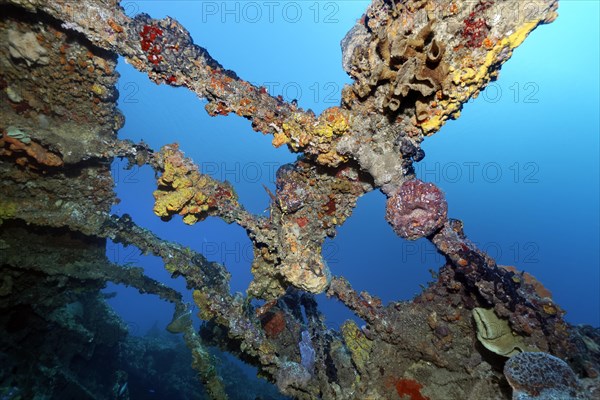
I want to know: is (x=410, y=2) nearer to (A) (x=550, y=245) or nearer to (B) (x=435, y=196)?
(B) (x=435, y=196)

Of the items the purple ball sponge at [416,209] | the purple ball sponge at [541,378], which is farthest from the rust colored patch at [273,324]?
the purple ball sponge at [541,378]

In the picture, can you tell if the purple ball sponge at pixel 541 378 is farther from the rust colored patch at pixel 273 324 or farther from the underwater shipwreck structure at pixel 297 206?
the rust colored patch at pixel 273 324

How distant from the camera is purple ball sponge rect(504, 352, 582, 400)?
142 inches

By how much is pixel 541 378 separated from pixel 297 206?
3.82 m

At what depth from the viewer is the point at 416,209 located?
4.41 m

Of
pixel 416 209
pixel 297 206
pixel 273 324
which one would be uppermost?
pixel 416 209

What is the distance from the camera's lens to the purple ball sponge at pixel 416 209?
436 cm

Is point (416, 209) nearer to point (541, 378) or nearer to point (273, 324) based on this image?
point (541, 378)

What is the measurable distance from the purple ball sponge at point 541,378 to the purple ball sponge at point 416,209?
1.94 metres

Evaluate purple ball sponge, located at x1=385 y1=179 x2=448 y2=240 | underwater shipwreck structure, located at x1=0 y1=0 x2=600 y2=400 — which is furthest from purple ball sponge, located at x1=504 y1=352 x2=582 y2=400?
purple ball sponge, located at x1=385 y1=179 x2=448 y2=240

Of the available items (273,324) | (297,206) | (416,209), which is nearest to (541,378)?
(416,209)

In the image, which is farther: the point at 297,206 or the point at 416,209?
the point at 297,206

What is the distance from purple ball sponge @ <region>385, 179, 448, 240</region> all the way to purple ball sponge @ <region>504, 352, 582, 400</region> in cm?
194

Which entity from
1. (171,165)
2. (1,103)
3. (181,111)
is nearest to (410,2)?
(171,165)
